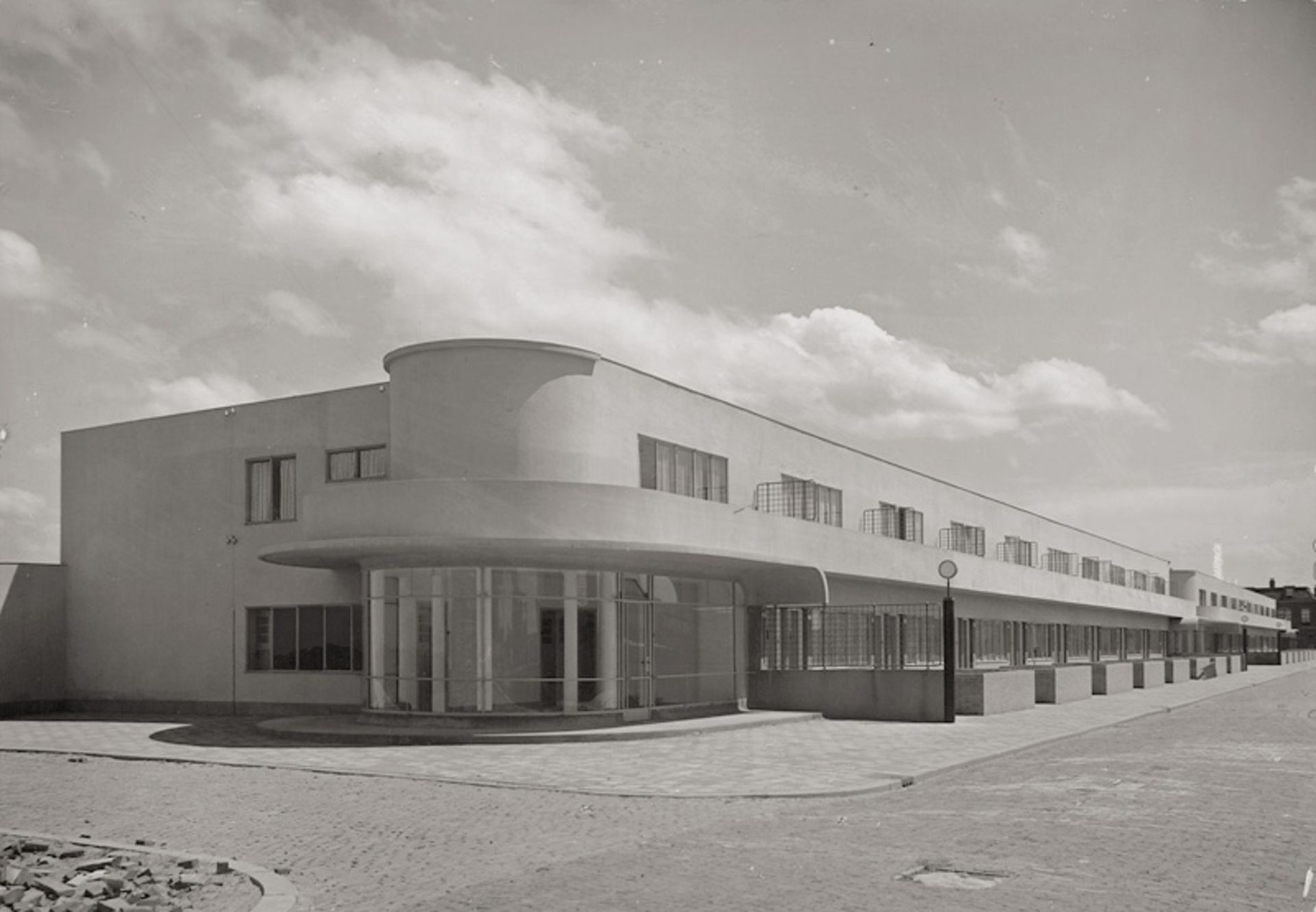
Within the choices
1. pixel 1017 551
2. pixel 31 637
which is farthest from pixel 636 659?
pixel 1017 551

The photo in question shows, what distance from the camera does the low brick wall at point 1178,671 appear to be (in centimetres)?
4616

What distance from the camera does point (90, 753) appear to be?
19.1m

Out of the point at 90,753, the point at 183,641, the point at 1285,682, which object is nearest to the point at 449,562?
the point at 90,753

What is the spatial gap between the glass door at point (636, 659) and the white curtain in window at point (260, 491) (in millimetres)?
8697

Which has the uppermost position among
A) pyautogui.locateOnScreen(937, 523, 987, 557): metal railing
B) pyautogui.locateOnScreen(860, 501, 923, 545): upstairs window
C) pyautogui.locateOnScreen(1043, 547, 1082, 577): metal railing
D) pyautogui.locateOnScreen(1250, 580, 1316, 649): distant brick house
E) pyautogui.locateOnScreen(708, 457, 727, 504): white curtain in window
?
pyautogui.locateOnScreen(708, 457, 727, 504): white curtain in window

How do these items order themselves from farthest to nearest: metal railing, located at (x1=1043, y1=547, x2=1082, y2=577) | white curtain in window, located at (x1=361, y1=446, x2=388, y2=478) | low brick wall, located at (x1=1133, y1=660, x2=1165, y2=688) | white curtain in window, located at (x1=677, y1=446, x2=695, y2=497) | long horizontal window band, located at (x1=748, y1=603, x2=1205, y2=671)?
1. metal railing, located at (x1=1043, y1=547, x2=1082, y2=577)
2. low brick wall, located at (x1=1133, y1=660, x2=1165, y2=688)
3. long horizontal window band, located at (x1=748, y1=603, x2=1205, y2=671)
4. white curtain in window, located at (x1=677, y1=446, x2=695, y2=497)
5. white curtain in window, located at (x1=361, y1=446, x2=388, y2=478)

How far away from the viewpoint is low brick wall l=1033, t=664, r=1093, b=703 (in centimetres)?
3231

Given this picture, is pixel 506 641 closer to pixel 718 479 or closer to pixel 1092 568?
pixel 718 479

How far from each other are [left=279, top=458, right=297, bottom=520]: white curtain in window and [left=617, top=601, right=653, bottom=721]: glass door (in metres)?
8.00

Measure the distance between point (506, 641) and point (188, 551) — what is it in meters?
10.2

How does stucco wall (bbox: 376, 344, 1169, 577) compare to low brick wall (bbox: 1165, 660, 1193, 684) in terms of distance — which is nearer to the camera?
stucco wall (bbox: 376, 344, 1169, 577)

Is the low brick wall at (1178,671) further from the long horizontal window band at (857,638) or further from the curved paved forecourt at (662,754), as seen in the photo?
the curved paved forecourt at (662,754)

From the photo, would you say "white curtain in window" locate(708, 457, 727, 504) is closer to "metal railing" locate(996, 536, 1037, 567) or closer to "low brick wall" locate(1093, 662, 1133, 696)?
"low brick wall" locate(1093, 662, 1133, 696)

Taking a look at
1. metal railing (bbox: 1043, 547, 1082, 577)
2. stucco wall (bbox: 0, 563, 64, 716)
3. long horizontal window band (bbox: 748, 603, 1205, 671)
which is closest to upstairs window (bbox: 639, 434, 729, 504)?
long horizontal window band (bbox: 748, 603, 1205, 671)
